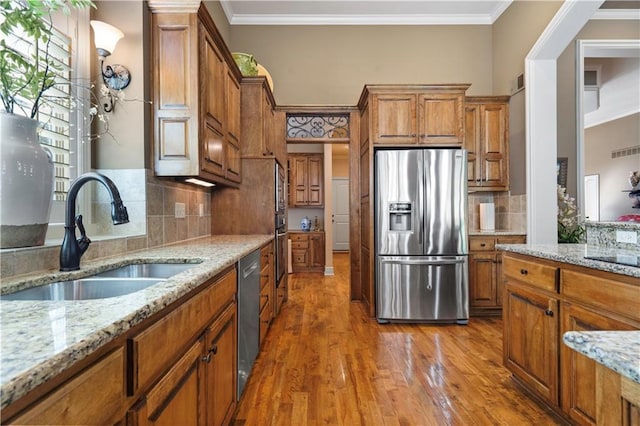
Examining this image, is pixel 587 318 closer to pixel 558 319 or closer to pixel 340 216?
pixel 558 319

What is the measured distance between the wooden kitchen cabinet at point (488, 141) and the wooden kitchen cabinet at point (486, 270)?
2.32ft

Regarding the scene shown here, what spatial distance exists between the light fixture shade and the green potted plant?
1.82 ft

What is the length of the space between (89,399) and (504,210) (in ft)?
14.1

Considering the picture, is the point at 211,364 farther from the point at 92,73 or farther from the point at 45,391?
the point at 92,73

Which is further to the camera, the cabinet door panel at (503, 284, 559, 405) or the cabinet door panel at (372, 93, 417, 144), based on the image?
the cabinet door panel at (372, 93, 417, 144)

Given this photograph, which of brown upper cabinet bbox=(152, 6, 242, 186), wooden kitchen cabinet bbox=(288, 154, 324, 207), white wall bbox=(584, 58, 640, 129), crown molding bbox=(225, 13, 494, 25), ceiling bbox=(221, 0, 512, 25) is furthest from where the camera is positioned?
wooden kitchen cabinet bbox=(288, 154, 324, 207)

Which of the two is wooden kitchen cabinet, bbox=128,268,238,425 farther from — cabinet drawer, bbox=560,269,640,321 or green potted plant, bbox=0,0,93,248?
cabinet drawer, bbox=560,269,640,321

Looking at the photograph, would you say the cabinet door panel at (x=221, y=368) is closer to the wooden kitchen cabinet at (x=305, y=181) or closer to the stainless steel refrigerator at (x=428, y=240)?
the stainless steel refrigerator at (x=428, y=240)

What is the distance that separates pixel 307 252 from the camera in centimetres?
636

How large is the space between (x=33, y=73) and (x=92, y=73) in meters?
0.76

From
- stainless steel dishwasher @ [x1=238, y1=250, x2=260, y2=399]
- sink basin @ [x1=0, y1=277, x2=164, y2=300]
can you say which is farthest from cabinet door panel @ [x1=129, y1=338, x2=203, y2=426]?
stainless steel dishwasher @ [x1=238, y1=250, x2=260, y2=399]

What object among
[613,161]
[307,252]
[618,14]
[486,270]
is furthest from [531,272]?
[613,161]

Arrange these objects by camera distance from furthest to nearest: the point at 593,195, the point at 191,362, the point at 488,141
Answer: the point at 593,195, the point at 488,141, the point at 191,362

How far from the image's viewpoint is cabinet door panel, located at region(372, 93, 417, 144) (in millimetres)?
3451
